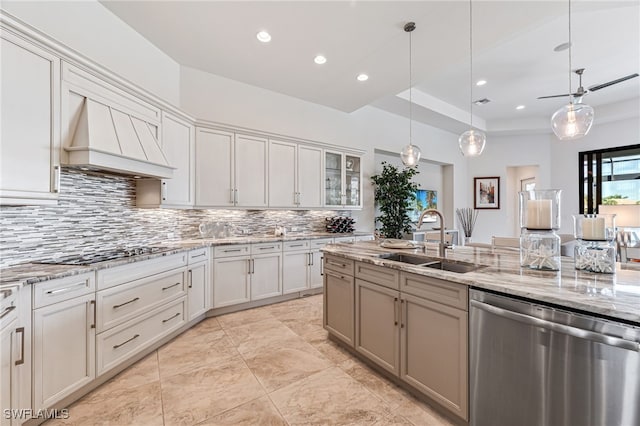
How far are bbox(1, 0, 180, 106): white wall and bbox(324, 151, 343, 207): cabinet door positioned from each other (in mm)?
2491

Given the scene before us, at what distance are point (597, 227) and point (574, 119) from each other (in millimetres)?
1432

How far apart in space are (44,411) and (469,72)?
605 centimetres

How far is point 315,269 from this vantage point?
4289 millimetres

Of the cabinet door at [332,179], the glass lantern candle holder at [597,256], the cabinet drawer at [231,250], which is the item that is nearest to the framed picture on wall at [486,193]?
the cabinet door at [332,179]

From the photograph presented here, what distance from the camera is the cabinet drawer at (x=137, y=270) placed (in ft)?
6.72

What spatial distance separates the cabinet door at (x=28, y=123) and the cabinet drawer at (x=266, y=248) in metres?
2.10

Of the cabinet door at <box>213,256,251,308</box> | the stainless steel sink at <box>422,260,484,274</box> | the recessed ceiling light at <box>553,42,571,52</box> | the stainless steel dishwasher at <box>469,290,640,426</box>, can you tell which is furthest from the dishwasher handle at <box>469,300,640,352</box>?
the recessed ceiling light at <box>553,42,571,52</box>

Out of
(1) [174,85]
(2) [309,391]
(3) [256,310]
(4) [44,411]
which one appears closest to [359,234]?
(3) [256,310]

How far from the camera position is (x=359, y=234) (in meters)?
4.80

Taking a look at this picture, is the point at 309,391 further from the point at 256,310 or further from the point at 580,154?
the point at 580,154

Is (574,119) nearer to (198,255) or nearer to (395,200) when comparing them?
(395,200)

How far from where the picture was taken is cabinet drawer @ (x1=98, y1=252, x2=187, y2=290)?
2.05 meters

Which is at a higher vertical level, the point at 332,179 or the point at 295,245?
the point at 332,179

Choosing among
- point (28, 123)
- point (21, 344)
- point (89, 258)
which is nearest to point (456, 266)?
point (21, 344)
